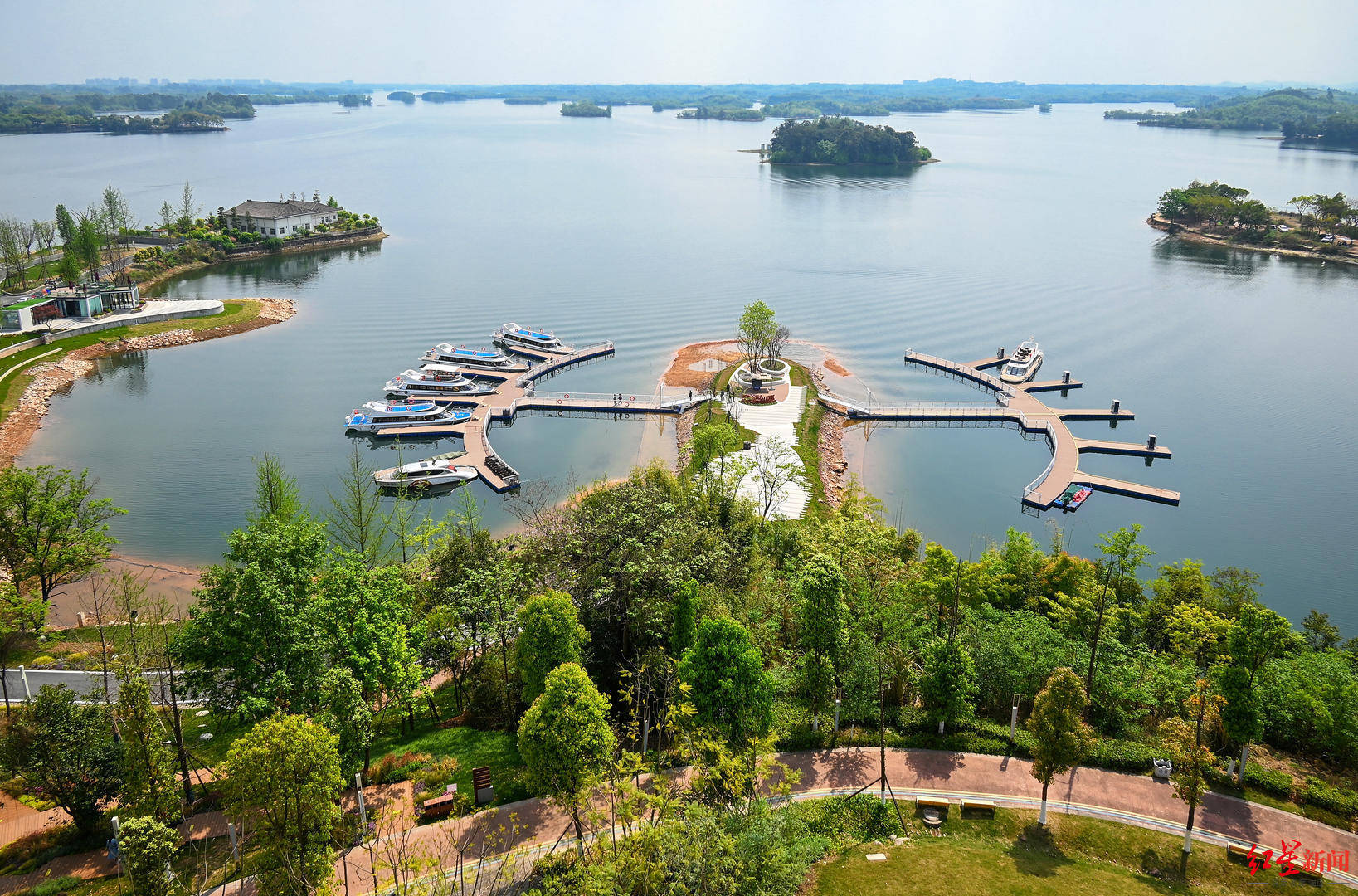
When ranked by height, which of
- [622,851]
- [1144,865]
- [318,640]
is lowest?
[1144,865]

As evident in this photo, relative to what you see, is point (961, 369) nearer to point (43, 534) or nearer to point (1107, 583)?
point (1107, 583)

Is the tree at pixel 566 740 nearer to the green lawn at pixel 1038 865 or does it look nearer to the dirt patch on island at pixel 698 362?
the green lawn at pixel 1038 865

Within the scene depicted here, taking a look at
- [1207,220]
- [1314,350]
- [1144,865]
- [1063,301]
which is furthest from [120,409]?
[1207,220]

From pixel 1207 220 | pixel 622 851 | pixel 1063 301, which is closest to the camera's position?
pixel 622 851

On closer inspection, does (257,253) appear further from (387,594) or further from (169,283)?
(387,594)

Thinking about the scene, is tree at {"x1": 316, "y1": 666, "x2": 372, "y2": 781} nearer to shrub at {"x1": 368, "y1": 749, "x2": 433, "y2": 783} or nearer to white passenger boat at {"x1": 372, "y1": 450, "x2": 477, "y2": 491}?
shrub at {"x1": 368, "y1": 749, "x2": 433, "y2": 783}

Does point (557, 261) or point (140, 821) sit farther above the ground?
point (557, 261)

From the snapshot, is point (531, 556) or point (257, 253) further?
point (257, 253)
